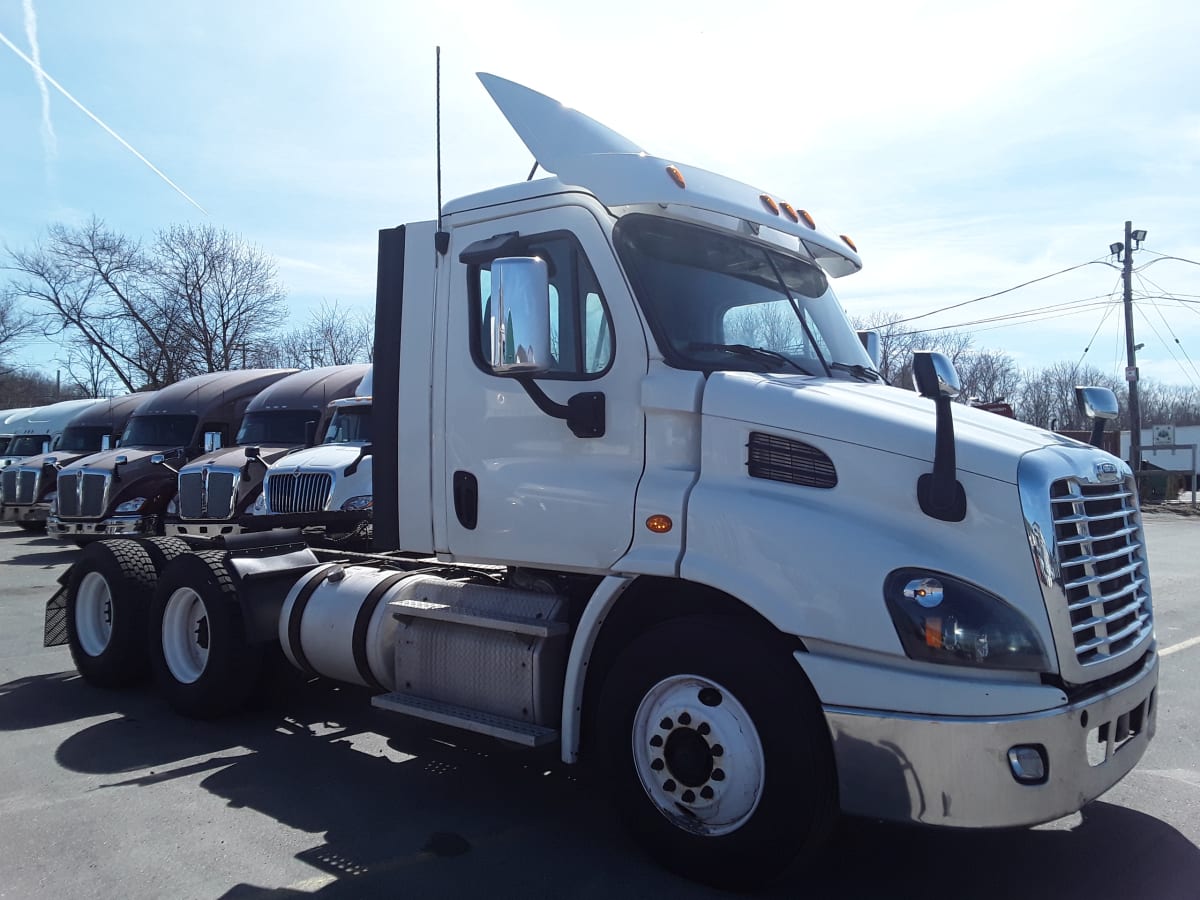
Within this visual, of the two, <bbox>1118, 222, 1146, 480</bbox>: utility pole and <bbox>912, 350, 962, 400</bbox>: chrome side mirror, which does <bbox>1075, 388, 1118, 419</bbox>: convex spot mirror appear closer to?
<bbox>912, 350, 962, 400</bbox>: chrome side mirror

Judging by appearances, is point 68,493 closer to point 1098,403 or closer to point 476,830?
point 476,830

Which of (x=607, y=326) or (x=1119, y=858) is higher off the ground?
(x=607, y=326)

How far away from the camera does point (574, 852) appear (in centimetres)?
438

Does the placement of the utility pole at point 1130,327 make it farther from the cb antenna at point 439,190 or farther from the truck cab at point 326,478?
the cb antenna at point 439,190

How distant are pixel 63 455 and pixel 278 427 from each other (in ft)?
29.5

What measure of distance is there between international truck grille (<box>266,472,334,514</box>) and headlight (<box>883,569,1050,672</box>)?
872cm

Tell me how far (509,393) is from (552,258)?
68cm

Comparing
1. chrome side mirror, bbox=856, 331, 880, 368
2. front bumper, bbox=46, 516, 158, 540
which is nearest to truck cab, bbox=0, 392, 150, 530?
front bumper, bbox=46, 516, 158, 540

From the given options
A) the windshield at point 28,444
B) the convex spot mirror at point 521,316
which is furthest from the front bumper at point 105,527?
the windshield at point 28,444

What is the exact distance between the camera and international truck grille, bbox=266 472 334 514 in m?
11.4

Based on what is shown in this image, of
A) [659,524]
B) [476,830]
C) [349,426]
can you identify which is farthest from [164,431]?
[659,524]

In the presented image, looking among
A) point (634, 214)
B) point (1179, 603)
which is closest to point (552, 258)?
point (634, 214)

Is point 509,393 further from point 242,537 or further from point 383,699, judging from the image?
point 242,537

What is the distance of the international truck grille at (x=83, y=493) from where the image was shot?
48.1 ft
